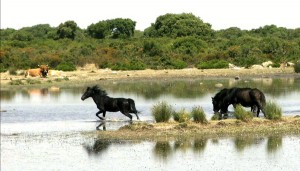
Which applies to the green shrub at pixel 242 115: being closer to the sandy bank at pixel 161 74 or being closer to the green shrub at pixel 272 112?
the green shrub at pixel 272 112

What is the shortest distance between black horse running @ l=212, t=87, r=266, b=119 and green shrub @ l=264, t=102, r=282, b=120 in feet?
2.58

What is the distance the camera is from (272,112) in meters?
21.7

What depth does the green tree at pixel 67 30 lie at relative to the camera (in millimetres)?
90938

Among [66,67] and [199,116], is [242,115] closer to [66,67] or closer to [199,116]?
[199,116]

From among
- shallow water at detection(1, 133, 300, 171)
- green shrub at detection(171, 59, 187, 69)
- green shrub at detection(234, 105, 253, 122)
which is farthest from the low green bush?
shallow water at detection(1, 133, 300, 171)

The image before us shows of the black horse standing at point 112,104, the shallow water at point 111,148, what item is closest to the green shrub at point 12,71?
the shallow water at point 111,148

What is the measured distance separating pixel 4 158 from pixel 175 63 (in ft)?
132

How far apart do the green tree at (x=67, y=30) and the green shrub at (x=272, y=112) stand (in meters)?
70.6

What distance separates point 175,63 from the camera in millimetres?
56750

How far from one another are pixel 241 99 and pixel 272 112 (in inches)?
82.5

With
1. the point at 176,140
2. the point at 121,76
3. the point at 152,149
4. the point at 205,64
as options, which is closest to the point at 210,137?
the point at 176,140

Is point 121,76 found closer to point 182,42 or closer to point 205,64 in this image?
point 205,64

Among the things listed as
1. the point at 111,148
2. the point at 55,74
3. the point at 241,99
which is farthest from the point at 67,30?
the point at 111,148

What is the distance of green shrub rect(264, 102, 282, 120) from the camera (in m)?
21.5
